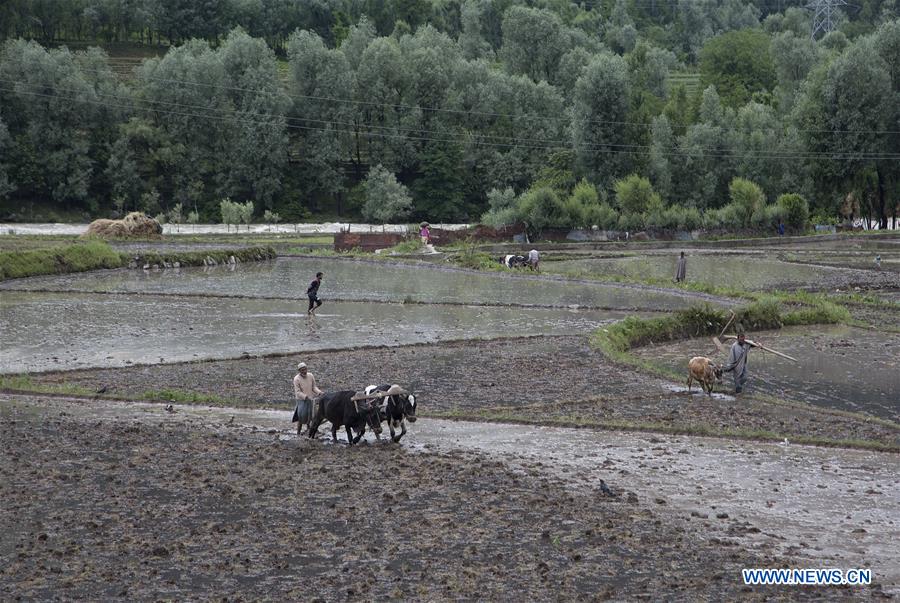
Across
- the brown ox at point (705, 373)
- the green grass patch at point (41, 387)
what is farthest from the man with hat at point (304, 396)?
the brown ox at point (705, 373)

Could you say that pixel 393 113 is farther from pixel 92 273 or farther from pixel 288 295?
pixel 288 295

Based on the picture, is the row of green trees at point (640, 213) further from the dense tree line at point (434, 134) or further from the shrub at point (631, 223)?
the dense tree line at point (434, 134)

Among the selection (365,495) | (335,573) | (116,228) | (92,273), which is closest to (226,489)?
(365,495)

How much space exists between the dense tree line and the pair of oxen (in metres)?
61.2

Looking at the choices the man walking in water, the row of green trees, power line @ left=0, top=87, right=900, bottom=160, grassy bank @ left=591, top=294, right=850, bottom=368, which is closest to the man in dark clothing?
grassy bank @ left=591, top=294, right=850, bottom=368

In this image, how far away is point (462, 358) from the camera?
112 ft

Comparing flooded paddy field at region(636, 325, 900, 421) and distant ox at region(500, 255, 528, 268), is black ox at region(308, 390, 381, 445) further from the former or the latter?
distant ox at region(500, 255, 528, 268)

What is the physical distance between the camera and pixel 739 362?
28828 mm

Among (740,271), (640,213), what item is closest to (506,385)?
(740,271)

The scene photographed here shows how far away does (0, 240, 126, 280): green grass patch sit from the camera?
56.0 m

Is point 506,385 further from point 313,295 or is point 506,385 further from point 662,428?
point 313,295

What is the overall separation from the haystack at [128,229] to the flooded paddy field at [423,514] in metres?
57.4

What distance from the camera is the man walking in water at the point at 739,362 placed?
28.5 metres

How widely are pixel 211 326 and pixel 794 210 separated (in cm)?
5967
